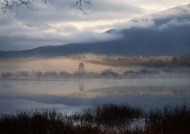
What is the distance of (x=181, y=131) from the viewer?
13000mm

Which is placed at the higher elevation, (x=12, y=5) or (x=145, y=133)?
(x=12, y=5)

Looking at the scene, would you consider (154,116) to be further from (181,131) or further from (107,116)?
(181,131)

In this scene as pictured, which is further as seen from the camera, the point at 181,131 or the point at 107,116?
the point at 107,116

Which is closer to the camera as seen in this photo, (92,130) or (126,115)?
(92,130)

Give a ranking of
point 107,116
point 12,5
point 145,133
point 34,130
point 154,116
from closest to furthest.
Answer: point 12,5, point 145,133, point 34,130, point 154,116, point 107,116

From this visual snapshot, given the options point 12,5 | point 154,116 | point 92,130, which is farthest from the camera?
point 154,116

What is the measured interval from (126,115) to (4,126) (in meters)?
9.22

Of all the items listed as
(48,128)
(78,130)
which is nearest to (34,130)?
(48,128)

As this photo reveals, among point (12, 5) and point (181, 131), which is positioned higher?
point (12, 5)

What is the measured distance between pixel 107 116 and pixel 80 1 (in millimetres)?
12791

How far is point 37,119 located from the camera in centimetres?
1602

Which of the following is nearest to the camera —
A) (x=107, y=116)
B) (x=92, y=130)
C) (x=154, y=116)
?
(x=92, y=130)

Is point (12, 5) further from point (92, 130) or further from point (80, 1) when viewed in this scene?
point (92, 130)

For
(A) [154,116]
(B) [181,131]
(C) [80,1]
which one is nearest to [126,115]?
(A) [154,116]
